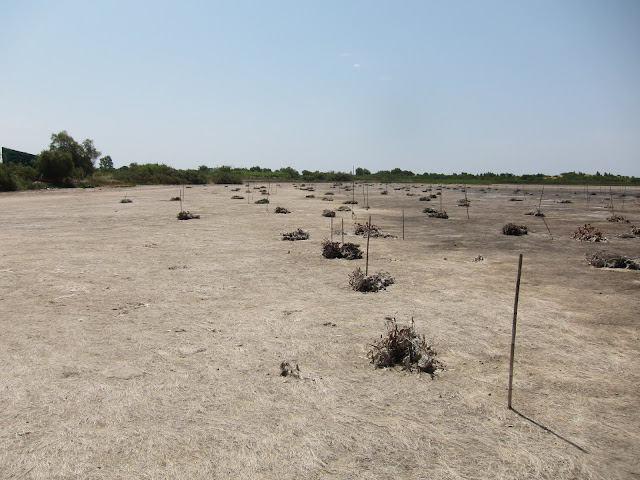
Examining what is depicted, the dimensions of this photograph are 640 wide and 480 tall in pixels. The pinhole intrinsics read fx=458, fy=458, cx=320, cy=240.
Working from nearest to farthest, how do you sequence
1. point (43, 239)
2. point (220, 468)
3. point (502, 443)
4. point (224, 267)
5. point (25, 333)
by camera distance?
point (220, 468)
point (502, 443)
point (25, 333)
point (224, 267)
point (43, 239)

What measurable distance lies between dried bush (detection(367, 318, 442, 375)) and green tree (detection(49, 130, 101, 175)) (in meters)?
59.4

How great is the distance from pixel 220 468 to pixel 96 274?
7377 millimetres

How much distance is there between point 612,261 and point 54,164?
5472cm

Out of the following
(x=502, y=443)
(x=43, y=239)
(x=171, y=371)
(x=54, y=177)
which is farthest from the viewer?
(x=54, y=177)

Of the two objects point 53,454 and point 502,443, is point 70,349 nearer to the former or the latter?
point 53,454

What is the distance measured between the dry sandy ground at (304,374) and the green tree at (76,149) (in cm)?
5309

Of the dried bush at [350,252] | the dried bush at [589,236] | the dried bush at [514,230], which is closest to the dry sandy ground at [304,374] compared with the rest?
the dried bush at [350,252]

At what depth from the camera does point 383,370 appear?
5.21 meters

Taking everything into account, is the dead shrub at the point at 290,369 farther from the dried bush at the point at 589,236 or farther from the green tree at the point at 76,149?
the green tree at the point at 76,149

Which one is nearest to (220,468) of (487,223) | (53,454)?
(53,454)

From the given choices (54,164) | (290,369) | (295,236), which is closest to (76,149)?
(54,164)

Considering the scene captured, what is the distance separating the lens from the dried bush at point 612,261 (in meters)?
10.5

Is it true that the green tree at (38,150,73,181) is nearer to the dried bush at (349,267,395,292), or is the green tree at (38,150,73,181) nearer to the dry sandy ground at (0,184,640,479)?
the dry sandy ground at (0,184,640,479)

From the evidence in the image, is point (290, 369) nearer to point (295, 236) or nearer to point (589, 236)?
point (295, 236)
